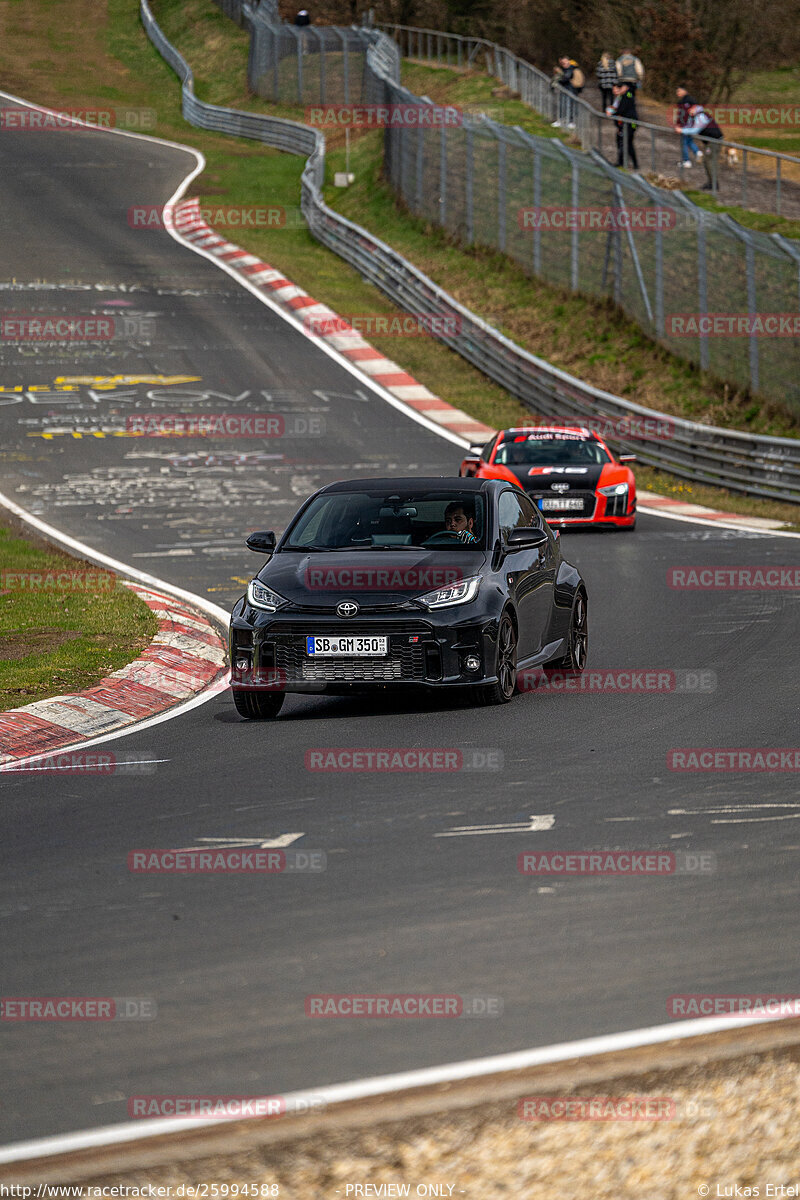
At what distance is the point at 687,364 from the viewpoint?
98.6 ft

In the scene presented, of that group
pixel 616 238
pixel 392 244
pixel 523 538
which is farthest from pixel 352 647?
pixel 392 244

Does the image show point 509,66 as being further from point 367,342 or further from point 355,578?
point 355,578

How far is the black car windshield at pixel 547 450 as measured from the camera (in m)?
22.8

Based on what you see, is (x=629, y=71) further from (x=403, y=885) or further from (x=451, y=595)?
(x=403, y=885)

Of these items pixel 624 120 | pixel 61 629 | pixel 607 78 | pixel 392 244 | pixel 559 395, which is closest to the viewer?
pixel 61 629

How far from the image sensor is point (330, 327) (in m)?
36.6

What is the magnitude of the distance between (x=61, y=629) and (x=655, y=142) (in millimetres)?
29078

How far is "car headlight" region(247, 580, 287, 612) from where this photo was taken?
10.7 metres

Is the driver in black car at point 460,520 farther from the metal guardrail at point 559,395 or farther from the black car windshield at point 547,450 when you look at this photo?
the metal guardrail at point 559,395

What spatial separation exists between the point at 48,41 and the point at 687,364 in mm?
54253

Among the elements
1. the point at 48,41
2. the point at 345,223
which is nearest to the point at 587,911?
the point at 345,223

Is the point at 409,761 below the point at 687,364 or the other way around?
the other way around

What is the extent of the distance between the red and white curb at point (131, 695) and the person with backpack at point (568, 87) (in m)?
31.7

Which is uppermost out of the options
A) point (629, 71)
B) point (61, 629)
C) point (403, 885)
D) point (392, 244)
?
point (629, 71)
